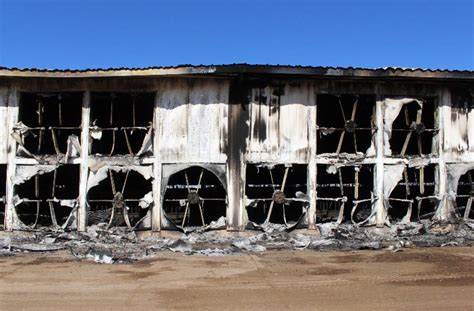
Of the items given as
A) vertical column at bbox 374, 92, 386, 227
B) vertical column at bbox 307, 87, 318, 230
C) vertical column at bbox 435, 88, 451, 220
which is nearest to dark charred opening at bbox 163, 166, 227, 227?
vertical column at bbox 307, 87, 318, 230

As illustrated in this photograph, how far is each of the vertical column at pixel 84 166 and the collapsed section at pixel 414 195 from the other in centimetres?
753

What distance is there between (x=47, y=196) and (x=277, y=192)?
6467 millimetres

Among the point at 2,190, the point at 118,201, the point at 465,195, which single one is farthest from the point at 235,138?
the point at 2,190

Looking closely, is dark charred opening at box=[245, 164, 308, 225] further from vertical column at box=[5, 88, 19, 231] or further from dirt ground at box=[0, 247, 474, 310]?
vertical column at box=[5, 88, 19, 231]

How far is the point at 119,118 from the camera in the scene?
13.5 meters

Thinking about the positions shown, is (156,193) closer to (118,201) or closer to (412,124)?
(118,201)

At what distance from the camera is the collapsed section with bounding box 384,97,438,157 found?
12.1m

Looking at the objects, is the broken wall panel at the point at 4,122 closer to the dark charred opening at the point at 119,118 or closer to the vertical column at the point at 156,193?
→ the dark charred opening at the point at 119,118

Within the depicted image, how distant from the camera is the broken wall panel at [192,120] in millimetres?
11703

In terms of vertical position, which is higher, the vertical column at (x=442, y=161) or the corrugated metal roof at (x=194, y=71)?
the corrugated metal roof at (x=194, y=71)

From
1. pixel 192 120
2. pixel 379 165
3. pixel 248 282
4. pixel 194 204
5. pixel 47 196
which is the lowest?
pixel 248 282

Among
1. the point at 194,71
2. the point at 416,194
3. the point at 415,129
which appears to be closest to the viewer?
the point at 194,71

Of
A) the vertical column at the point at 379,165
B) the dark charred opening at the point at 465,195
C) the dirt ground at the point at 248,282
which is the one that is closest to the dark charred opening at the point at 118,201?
the dirt ground at the point at 248,282

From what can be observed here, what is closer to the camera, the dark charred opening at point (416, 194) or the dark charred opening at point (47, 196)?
the dark charred opening at point (47, 196)
